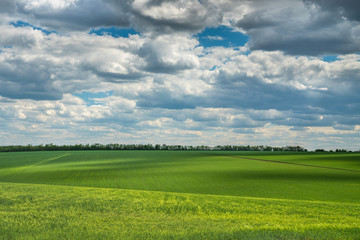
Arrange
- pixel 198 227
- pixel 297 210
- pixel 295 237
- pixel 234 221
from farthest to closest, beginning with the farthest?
pixel 297 210, pixel 234 221, pixel 198 227, pixel 295 237

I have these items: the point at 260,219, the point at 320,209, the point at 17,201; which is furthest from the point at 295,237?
the point at 17,201

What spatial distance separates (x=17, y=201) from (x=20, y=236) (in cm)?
496

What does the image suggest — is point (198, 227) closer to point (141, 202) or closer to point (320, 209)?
point (141, 202)

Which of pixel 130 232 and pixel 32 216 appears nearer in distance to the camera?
pixel 130 232

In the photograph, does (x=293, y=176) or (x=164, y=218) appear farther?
(x=293, y=176)

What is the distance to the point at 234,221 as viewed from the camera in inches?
367

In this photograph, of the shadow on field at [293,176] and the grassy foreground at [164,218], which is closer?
the grassy foreground at [164,218]

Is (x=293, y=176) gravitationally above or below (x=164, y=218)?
below

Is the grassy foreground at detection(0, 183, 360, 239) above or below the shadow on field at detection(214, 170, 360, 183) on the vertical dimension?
above

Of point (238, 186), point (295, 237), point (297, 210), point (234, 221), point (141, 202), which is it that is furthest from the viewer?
point (238, 186)

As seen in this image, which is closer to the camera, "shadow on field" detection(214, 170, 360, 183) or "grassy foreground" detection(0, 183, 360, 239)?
"grassy foreground" detection(0, 183, 360, 239)

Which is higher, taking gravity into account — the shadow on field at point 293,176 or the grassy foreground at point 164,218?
the grassy foreground at point 164,218

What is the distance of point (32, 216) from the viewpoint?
981 centimetres

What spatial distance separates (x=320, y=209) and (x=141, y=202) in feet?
22.6
